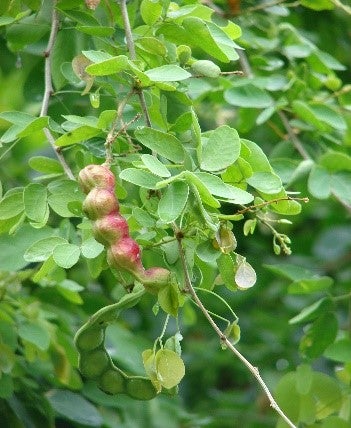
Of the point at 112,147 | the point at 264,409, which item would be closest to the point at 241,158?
the point at 112,147

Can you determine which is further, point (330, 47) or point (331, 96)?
point (330, 47)

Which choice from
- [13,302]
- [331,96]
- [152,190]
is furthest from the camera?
[331,96]

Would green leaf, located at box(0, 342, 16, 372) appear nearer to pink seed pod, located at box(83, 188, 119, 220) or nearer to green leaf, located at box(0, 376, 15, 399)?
green leaf, located at box(0, 376, 15, 399)

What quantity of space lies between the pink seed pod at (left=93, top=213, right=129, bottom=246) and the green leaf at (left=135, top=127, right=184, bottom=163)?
0.12 m

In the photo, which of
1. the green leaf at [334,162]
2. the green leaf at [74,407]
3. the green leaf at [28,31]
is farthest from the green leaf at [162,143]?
the green leaf at [74,407]

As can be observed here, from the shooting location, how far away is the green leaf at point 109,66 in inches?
42.9

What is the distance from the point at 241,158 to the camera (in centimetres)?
114

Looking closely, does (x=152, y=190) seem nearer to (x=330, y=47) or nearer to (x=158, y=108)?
(x=158, y=108)

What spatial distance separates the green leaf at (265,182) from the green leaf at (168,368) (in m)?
0.21

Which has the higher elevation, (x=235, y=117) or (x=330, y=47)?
(x=330, y=47)

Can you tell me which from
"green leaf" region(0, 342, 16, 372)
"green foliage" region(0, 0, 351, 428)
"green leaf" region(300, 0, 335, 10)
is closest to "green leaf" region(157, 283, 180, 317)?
"green foliage" region(0, 0, 351, 428)

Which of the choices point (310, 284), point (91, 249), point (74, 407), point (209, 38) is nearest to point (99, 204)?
point (91, 249)

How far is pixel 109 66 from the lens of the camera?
110cm

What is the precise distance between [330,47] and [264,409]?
1033mm
